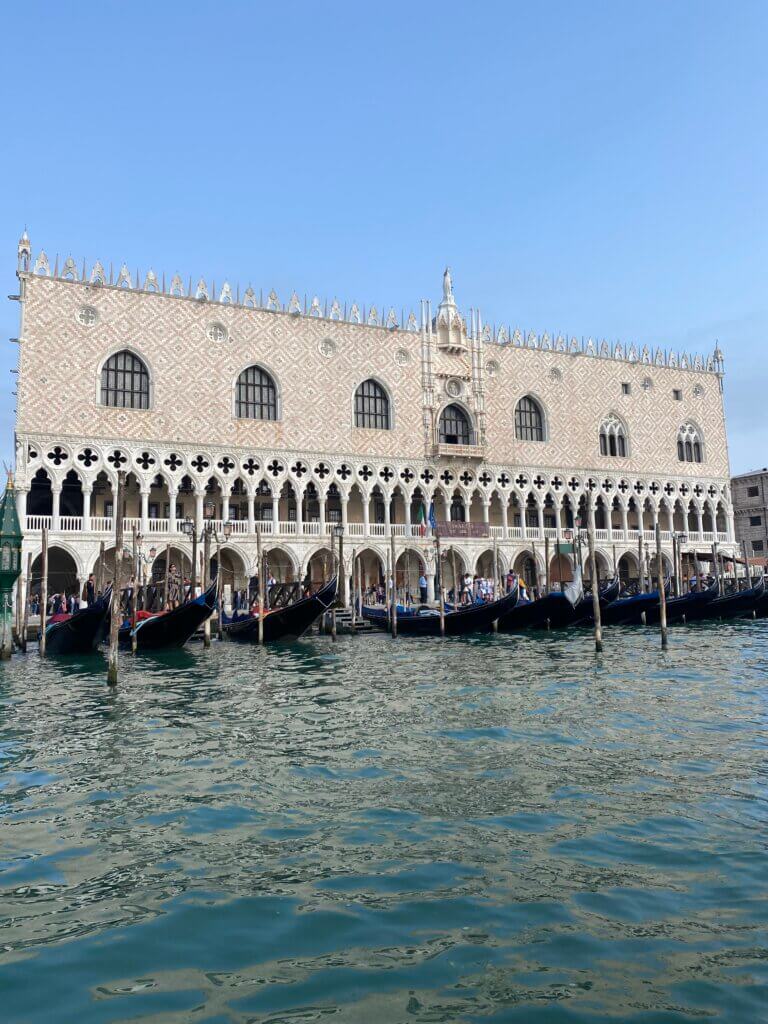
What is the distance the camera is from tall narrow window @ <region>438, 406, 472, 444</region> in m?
21.4

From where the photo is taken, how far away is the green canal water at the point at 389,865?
6.81ft

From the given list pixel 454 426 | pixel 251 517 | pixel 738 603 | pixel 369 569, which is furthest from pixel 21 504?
pixel 738 603

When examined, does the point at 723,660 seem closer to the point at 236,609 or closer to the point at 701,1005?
the point at 701,1005

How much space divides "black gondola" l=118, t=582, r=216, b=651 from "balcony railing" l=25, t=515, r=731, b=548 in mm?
3977

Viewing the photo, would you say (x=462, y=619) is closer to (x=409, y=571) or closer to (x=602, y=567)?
(x=409, y=571)

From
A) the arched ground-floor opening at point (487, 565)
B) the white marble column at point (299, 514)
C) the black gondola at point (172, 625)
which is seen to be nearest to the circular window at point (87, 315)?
the white marble column at point (299, 514)

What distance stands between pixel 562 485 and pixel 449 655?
41.0ft

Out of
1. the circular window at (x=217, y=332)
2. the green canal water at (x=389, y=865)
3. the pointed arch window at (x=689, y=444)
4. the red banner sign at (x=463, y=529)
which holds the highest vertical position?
the circular window at (x=217, y=332)

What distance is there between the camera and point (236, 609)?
15.9m

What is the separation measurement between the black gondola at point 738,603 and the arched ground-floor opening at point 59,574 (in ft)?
44.6

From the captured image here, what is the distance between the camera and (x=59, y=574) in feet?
57.7

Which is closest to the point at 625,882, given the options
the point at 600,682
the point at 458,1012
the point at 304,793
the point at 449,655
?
the point at 458,1012

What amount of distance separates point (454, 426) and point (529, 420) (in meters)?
2.40

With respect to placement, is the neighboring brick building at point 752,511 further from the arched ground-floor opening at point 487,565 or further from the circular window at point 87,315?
the circular window at point 87,315
